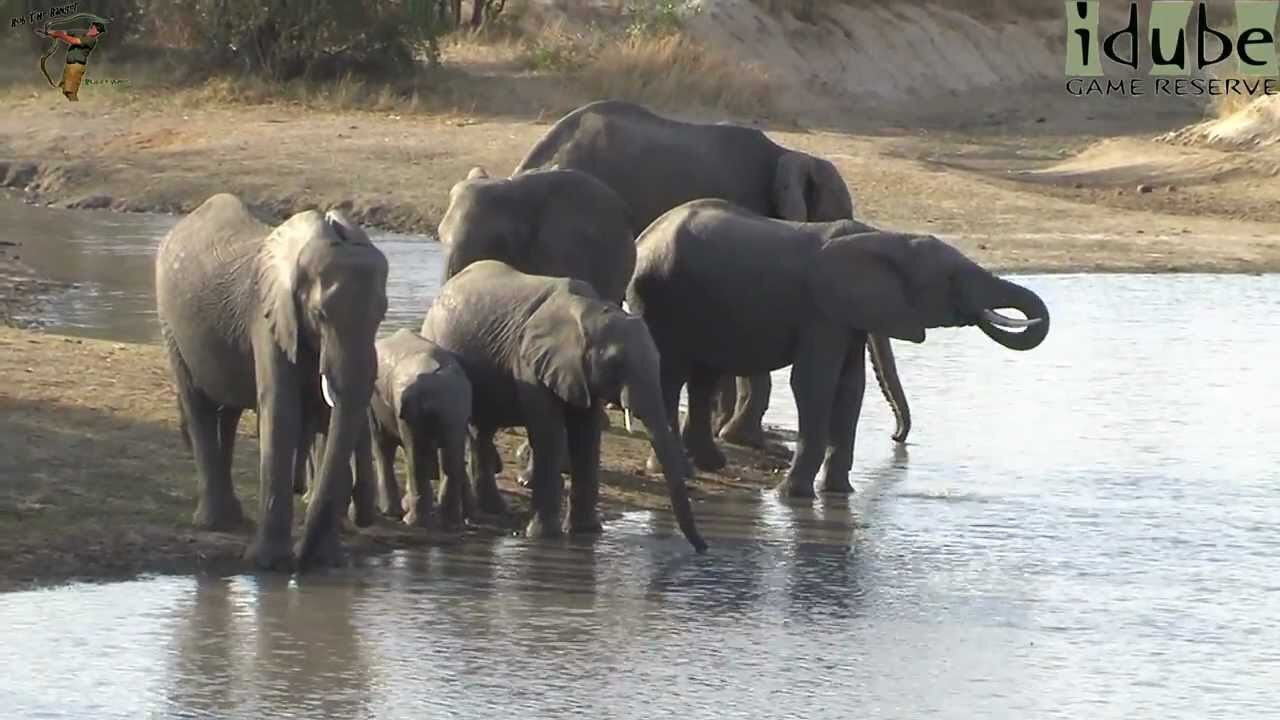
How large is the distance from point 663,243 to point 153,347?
4.18 m

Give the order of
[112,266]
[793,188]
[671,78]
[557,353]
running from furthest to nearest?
1. [671,78]
2. [112,266]
3. [793,188]
4. [557,353]

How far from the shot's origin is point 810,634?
10422mm

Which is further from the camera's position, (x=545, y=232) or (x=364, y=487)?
(x=545, y=232)

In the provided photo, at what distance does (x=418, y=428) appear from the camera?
11.7 metres

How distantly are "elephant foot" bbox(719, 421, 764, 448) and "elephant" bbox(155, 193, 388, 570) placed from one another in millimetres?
3996

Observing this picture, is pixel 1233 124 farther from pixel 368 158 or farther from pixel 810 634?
pixel 810 634

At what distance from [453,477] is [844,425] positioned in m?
2.62

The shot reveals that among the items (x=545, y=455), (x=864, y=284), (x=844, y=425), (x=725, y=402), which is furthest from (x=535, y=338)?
(x=725, y=402)

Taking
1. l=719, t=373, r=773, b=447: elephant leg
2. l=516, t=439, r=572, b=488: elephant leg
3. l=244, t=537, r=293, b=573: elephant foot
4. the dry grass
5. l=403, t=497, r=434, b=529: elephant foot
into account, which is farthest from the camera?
the dry grass

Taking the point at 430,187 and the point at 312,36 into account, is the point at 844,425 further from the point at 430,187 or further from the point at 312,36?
the point at 312,36

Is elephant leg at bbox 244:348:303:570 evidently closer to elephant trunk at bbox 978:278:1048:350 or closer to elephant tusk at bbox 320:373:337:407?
elephant tusk at bbox 320:373:337:407

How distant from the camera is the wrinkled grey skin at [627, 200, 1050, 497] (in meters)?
13.5

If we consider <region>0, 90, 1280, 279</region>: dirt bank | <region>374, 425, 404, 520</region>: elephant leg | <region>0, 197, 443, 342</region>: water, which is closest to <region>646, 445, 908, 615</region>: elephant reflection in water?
<region>374, 425, 404, 520</region>: elephant leg

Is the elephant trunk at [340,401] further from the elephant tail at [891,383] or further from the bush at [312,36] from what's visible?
the bush at [312,36]
